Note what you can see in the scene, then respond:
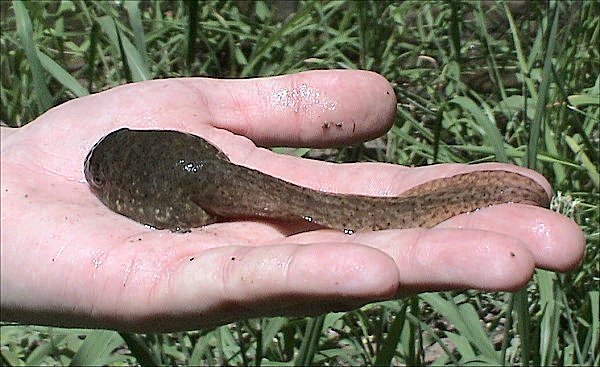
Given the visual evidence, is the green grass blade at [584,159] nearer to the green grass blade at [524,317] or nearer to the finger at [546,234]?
the green grass blade at [524,317]

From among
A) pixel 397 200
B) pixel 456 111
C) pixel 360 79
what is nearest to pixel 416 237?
pixel 397 200

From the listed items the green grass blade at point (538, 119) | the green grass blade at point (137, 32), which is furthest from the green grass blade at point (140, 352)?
the green grass blade at point (538, 119)

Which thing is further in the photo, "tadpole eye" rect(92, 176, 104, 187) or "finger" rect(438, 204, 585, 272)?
"tadpole eye" rect(92, 176, 104, 187)

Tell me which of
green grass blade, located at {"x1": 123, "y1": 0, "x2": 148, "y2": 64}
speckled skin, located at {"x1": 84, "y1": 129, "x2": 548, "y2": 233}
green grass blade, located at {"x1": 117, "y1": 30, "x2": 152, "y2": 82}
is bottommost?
speckled skin, located at {"x1": 84, "y1": 129, "x2": 548, "y2": 233}

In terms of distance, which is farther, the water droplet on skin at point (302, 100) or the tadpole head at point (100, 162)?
the water droplet on skin at point (302, 100)

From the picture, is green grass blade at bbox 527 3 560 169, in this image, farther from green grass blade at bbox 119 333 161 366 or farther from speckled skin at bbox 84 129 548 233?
green grass blade at bbox 119 333 161 366

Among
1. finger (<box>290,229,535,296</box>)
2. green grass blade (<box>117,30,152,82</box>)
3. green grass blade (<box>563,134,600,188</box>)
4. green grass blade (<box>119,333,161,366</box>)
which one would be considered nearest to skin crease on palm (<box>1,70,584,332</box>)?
finger (<box>290,229,535,296</box>)

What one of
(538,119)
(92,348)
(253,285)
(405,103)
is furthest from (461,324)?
(405,103)
